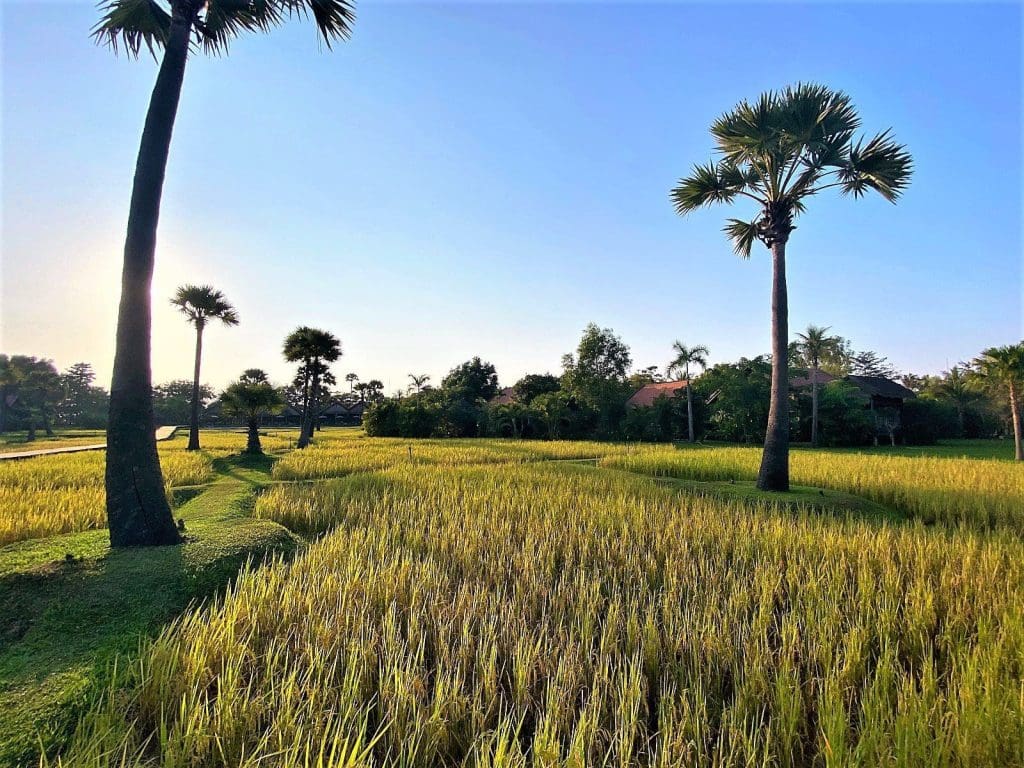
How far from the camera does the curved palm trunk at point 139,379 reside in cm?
565

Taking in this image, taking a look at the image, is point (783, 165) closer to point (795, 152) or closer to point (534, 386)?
point (795, 152)

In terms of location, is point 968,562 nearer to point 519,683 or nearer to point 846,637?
point 846,637

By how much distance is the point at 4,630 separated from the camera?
141 inches

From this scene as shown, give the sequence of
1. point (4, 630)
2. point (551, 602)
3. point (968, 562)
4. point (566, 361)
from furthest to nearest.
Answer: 1. point (566, 361)
2. point (968, 562)
3. point (551, 602)
4. point (4, 630)

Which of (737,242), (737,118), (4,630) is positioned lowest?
(4,630)

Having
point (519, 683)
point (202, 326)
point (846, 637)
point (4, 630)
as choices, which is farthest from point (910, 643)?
point (202, 326)

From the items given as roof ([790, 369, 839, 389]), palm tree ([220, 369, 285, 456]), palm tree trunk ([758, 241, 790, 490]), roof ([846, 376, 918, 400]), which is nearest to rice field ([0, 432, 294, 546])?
palm tree ([220, 369, 285, 456])

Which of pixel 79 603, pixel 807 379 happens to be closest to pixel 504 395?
pixel 807 379

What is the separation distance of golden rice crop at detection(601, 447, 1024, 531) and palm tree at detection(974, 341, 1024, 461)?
795 centimetres

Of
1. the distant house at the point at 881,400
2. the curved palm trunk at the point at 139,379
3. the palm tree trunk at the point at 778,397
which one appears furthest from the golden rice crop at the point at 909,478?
the distant house at the point at 881,400

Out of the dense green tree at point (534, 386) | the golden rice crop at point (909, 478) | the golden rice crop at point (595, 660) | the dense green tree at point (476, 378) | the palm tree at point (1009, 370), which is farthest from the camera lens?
the dense green tree at point (476, 378)

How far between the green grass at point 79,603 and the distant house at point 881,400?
33.7m

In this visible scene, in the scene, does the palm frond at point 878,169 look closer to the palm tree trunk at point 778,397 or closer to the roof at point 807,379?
the palm tree trunk at point 778,397

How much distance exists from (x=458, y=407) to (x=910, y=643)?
125ft
